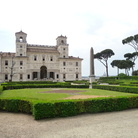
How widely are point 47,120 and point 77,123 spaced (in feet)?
4.50

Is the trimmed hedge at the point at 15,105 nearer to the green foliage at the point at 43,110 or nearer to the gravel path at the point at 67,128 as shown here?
the gravel path at the point at 67,128

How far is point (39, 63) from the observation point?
47.9 metres

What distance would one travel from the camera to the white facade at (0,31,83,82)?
45094mm

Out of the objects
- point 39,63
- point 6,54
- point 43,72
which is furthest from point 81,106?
point 6,54

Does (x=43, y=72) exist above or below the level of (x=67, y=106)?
above

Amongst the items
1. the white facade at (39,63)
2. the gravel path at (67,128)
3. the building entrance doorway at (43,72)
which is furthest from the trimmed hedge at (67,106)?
the building entrance doorway at (43,72)

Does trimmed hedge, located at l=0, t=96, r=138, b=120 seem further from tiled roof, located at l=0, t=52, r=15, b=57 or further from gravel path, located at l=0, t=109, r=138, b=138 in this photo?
tiled roof, located at l=0, t=52, r=15, b=57

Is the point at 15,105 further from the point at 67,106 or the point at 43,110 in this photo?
the point at 67,106

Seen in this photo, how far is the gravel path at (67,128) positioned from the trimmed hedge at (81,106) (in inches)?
12.8

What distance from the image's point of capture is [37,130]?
5.20 m

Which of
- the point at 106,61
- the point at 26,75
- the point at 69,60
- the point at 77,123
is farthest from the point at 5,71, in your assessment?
the point at 77,123

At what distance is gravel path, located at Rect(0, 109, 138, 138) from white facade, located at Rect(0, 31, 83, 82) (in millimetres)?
40285

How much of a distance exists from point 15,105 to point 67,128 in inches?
152

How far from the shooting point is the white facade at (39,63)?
148ft
